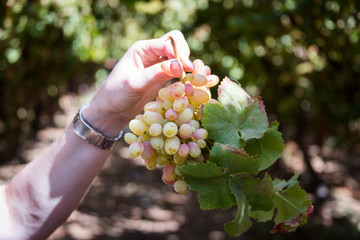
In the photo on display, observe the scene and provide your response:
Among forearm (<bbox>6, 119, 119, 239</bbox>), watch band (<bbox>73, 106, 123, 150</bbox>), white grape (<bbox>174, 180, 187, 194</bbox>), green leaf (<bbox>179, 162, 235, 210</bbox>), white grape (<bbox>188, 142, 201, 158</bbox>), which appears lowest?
forearm (<bbox>6, 119, 119, 239</bbox>)

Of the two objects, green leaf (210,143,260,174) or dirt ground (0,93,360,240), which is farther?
dirt ground (0,93,360,240)

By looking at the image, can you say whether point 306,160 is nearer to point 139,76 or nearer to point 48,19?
point 48,19

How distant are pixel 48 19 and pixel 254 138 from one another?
2.94m

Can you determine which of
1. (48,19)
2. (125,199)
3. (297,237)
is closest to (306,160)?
(297,237)

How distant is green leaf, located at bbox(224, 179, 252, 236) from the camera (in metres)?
0.67

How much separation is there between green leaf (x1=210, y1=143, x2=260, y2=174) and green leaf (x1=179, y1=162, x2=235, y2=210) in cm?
2

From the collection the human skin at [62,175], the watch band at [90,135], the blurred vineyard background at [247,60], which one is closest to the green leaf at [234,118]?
the human skin at [62,175]

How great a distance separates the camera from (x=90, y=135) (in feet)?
3.51

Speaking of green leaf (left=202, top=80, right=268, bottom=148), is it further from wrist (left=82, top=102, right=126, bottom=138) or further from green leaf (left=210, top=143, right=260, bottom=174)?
wrist (left=82, top=102, right=126, bottom=138)

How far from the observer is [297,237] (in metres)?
3.76

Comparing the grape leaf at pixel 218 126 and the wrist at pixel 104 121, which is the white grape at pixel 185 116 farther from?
the wrist at pixel 104 121

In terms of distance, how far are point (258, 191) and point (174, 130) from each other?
0.60ft

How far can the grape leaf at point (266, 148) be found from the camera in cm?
74

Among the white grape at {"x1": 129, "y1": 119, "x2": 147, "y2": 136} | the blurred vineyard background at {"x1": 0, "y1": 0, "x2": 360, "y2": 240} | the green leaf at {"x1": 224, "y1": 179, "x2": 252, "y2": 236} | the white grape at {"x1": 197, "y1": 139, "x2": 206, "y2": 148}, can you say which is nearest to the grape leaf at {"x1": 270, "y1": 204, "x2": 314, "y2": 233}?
the green leaf at {"x1": 224, "y1": 179, "x2": 252, "y2": 236}
